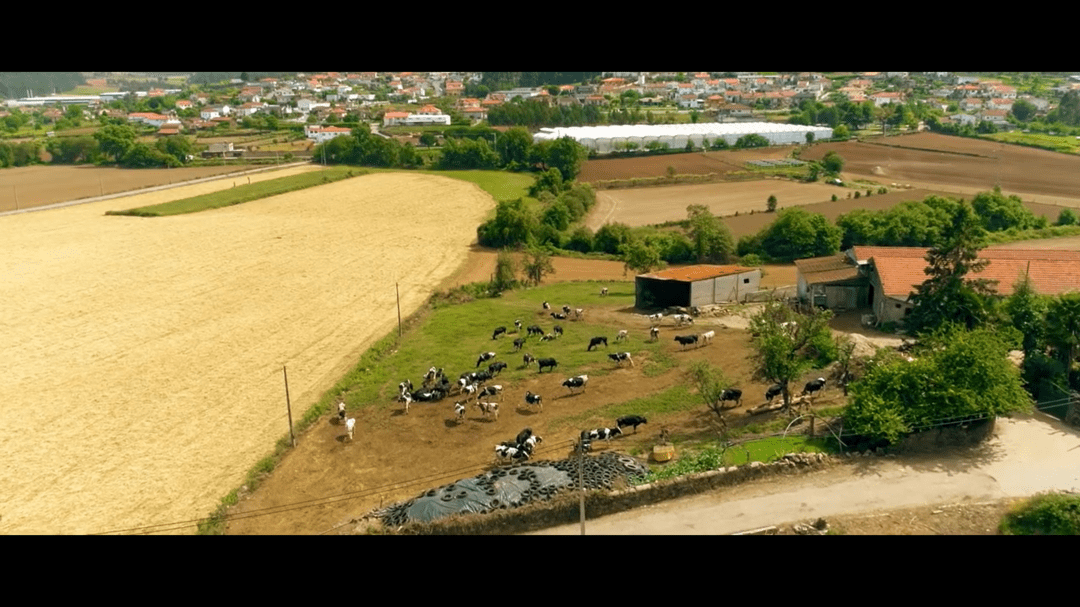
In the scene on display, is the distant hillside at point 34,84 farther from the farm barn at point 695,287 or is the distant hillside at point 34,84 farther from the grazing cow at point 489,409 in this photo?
the grazing cow at point 489,409

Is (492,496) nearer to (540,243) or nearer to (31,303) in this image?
(31,303)

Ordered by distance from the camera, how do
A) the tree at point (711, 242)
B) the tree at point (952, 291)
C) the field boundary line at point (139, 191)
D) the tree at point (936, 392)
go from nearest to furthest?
the tree at point (936, 392) → the tree at point (952, 291) → the tree at point (711, 242) → the field boundary line at point (139, 191)

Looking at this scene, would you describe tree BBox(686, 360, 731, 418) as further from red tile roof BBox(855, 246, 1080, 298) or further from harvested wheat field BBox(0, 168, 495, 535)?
harvested wheat field BBox(0, 168, 495, 535)

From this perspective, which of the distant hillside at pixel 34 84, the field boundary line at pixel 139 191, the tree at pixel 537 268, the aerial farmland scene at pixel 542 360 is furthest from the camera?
the distant hillside at pixel 34 84

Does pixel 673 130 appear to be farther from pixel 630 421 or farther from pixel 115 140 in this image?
pixel 630 421

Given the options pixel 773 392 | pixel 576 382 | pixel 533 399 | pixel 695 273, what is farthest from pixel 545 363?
pixel 695 273

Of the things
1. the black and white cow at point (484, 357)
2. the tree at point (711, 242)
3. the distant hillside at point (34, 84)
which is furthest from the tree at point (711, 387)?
the distant hillside at point (34, 84)
